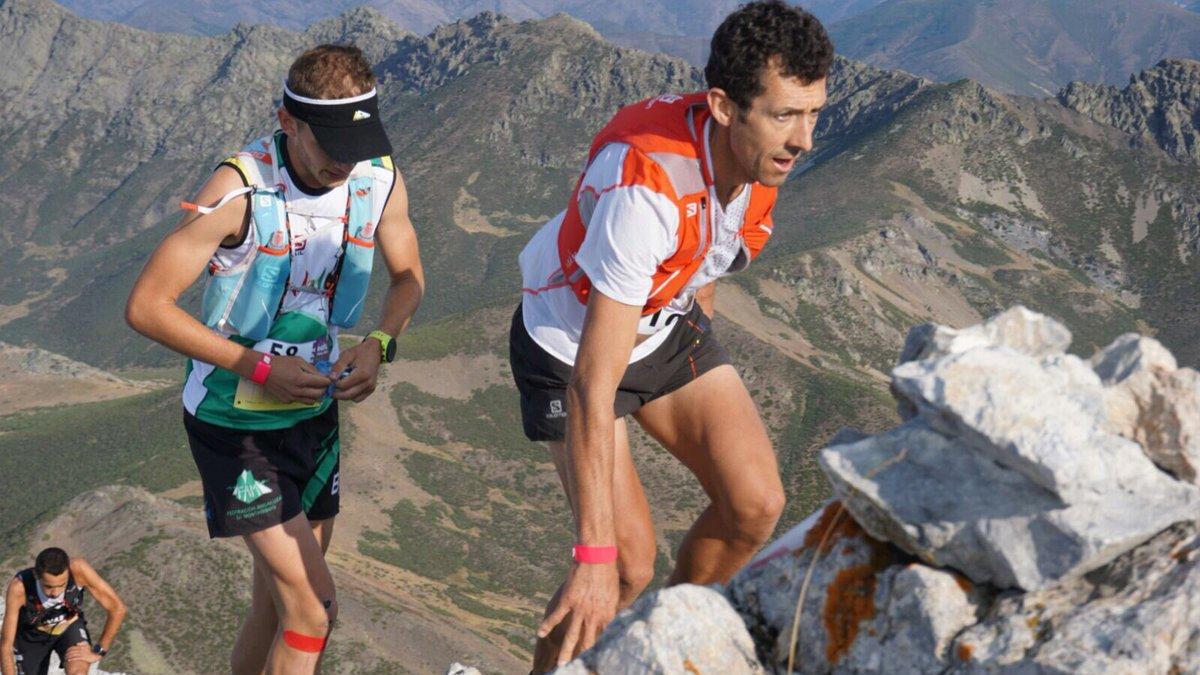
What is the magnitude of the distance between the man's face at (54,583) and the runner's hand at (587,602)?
12.8 meters

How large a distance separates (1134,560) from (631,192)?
13.4 ft

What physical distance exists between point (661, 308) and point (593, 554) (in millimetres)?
2874

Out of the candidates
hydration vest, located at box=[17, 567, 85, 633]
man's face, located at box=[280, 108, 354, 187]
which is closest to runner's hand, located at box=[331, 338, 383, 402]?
man's face, located at box=[280, 108, 354, 187]

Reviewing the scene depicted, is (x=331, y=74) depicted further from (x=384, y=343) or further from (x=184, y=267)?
(x=384, y=343)

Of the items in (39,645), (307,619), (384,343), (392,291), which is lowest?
(39,645)

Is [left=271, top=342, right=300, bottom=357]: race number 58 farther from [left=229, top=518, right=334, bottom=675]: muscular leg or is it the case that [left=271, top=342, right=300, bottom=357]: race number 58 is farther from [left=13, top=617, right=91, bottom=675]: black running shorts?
[left=13, top=617, right=91, bottom=675]: black running shorts

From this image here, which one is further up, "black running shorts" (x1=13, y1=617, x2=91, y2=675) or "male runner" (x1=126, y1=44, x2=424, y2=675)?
"male runner" (x1=126, y1=44, x2=424, y2=675)

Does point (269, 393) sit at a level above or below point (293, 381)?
below

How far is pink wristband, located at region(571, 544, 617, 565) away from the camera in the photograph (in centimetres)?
781

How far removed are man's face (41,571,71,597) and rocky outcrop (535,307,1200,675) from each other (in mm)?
13477

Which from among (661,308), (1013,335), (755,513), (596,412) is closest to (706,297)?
(661,308)

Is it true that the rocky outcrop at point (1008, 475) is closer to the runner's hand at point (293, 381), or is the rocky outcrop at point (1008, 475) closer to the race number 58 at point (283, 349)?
the runner's hand at point (293, 381)

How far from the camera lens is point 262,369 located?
10.2m

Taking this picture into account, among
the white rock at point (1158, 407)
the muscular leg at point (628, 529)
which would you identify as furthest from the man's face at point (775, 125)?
the muscular leg at point (628, 529)
